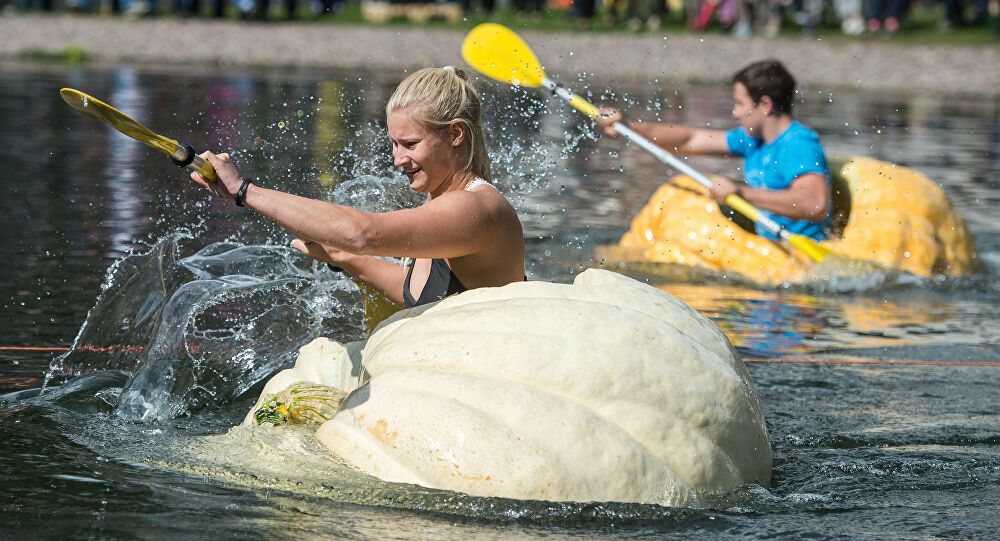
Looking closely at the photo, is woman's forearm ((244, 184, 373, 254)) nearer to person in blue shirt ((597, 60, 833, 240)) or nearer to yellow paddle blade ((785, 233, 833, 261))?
person in blue shirt ((597, 60, 833, 240))

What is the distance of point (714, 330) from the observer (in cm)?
465

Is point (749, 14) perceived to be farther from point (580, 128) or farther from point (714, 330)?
point (714, 330)

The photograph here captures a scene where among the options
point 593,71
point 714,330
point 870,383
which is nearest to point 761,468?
point 714,330

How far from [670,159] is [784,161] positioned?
2.71 ft

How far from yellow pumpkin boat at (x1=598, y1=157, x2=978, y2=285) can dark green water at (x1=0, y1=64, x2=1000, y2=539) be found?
214 mm

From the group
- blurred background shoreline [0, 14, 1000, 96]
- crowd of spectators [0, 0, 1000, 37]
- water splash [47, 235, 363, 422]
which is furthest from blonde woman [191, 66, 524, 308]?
crowd of spectators [0, 0, 1000, 37]

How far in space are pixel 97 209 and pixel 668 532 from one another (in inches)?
259

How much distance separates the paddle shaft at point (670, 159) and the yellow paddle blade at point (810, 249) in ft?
0.26

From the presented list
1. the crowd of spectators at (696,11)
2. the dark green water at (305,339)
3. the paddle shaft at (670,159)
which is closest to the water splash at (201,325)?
the dark green water at (305,339)

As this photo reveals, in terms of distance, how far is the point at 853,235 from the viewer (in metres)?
8.77

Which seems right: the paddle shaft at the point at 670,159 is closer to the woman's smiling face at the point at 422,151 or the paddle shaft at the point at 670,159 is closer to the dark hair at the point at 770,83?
the dark hair at the point at 770,83

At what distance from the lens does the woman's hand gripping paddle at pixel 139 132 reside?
4.33 metres

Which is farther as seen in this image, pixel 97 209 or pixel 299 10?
pixel 299 10

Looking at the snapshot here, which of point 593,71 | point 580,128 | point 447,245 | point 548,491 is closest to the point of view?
point 548,491
